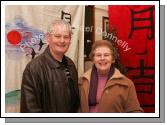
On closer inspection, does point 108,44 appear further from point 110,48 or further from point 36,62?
point 36,62

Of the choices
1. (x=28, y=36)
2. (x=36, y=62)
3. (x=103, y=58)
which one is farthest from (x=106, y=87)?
(x=28, y=36)

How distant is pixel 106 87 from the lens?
202 centimetres

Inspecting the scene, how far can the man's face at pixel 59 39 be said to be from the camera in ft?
6.66

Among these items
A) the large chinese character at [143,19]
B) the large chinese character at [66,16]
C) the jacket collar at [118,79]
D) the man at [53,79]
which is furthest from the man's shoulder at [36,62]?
the large chinese character at [143,19]

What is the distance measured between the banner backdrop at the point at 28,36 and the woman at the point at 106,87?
0.10 m

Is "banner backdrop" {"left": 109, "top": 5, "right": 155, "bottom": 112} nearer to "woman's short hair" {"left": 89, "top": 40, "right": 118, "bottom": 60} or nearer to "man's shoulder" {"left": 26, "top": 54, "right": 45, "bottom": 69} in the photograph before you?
"woman's short hair" {"left": 89, "top": 40, "right": 118, "bottom": 60}

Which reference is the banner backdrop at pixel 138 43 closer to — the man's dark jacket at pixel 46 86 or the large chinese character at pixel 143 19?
the large chinese character at pixel 143 19

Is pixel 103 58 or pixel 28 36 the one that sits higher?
pixel 28 36

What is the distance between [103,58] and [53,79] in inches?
13.7

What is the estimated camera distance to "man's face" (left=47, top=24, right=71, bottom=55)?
2.03 m

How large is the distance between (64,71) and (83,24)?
12.9 inches

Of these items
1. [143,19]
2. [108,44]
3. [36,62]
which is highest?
[143,19]

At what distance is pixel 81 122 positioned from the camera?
2029mm

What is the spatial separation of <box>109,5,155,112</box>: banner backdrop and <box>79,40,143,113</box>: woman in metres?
0.05
